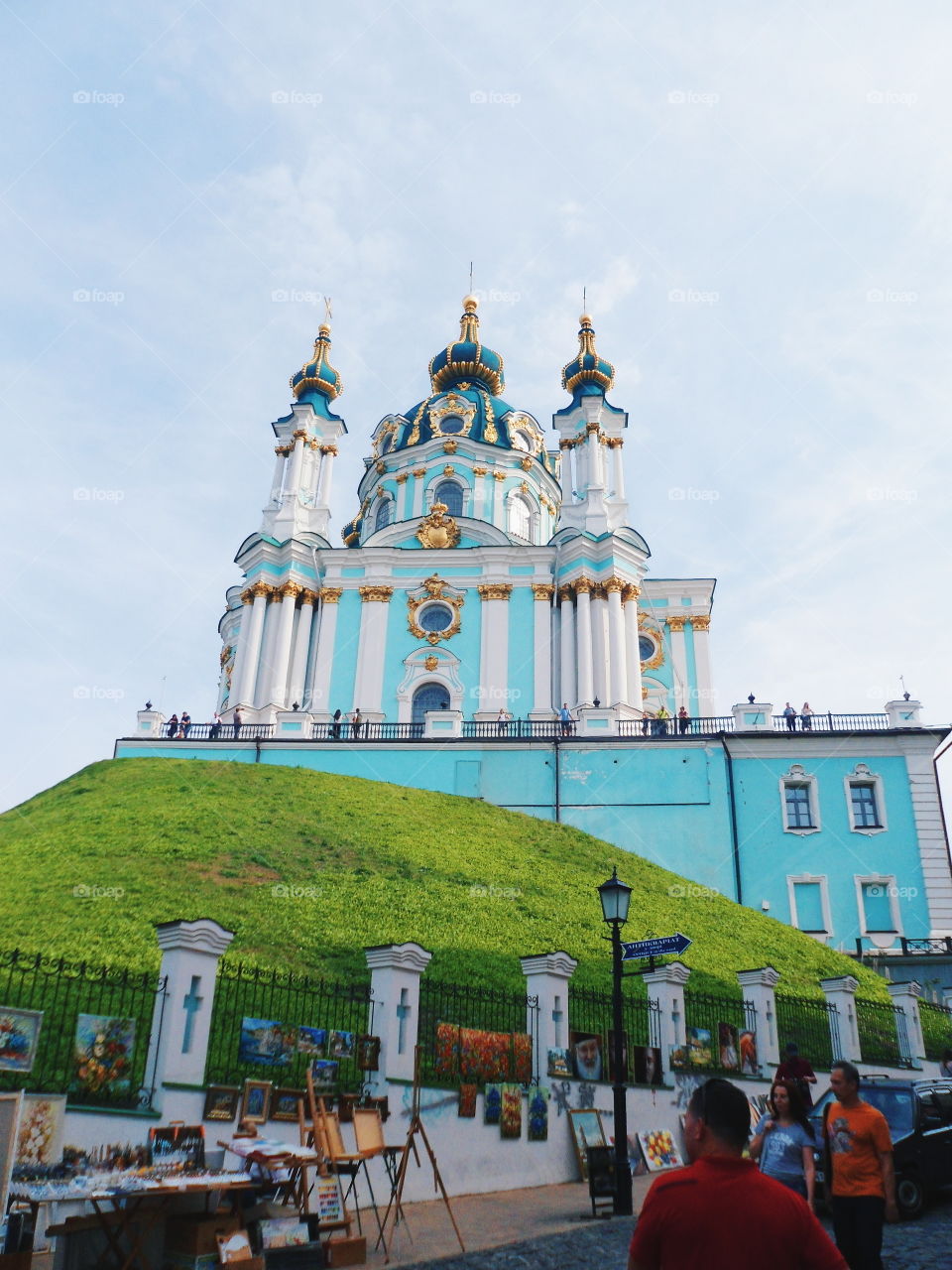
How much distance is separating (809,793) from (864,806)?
61.6 inches

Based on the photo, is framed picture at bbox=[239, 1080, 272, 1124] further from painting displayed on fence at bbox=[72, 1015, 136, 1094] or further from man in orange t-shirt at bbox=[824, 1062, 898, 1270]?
man in orange t-shirt at bbox=[824, 1062, 898, 1270]

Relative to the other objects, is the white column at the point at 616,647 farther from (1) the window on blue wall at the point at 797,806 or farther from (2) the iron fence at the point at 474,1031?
(2) the iron fence at the point at 474,1031

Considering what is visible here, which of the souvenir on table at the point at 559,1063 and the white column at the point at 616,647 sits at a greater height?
the white column at the point at 616,647

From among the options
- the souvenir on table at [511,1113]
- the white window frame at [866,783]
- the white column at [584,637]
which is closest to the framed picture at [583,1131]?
the souvenir on table at [511,1113]

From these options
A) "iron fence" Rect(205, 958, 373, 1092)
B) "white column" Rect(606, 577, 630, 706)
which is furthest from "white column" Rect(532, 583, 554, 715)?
"iron fence" Rect(205, 958, 373, 1092)

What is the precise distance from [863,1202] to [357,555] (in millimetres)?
36646

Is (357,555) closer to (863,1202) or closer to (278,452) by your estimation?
(278,452)

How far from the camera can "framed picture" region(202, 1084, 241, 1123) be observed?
963 cm

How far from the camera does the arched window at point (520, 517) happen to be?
46.5 m

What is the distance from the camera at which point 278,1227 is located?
8.29 metres

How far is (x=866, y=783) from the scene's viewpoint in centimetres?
3098

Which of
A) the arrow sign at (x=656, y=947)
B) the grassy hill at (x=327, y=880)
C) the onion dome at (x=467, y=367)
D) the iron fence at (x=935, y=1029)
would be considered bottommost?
the iron fence at (x=935, y=1029)

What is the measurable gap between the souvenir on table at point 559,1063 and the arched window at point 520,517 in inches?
1335

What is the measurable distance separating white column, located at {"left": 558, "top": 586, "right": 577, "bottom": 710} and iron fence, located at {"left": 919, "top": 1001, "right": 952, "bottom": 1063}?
1837 cm
